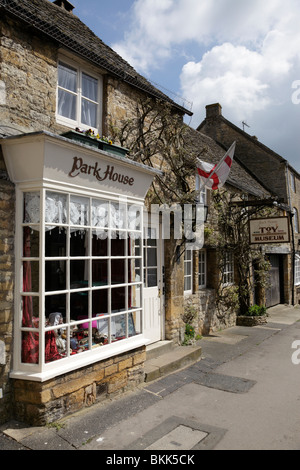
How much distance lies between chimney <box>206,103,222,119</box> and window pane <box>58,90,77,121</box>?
14.6 m

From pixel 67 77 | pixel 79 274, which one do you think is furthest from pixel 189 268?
pixel 67 77

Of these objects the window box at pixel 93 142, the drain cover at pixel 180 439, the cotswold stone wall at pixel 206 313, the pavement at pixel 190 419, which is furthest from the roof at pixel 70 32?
the drain cover at pixel 180 439

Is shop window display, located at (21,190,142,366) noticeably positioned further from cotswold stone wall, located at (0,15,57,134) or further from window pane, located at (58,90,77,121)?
window pane, located at (58,90,77,121)

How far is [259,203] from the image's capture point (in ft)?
34.7

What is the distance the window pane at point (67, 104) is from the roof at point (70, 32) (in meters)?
0.66

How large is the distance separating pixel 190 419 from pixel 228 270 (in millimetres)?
7354

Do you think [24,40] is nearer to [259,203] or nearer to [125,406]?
[125,406]

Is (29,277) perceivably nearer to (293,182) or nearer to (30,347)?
(30,347)

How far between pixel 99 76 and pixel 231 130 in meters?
13.7

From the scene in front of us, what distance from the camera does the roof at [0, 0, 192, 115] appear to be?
4.71 m

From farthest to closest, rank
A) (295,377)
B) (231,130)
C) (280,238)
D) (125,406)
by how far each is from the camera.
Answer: (231,130)
(280,238)
(295,377)
(125,406)

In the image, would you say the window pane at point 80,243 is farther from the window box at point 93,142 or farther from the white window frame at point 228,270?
A: the white window frame at point 228,270

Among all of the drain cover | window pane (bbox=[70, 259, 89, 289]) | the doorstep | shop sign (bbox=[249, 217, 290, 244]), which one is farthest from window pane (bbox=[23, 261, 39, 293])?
shop sign (bbox=[249, 217, 290, 244])

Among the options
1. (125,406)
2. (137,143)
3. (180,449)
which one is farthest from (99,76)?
(180,449)
